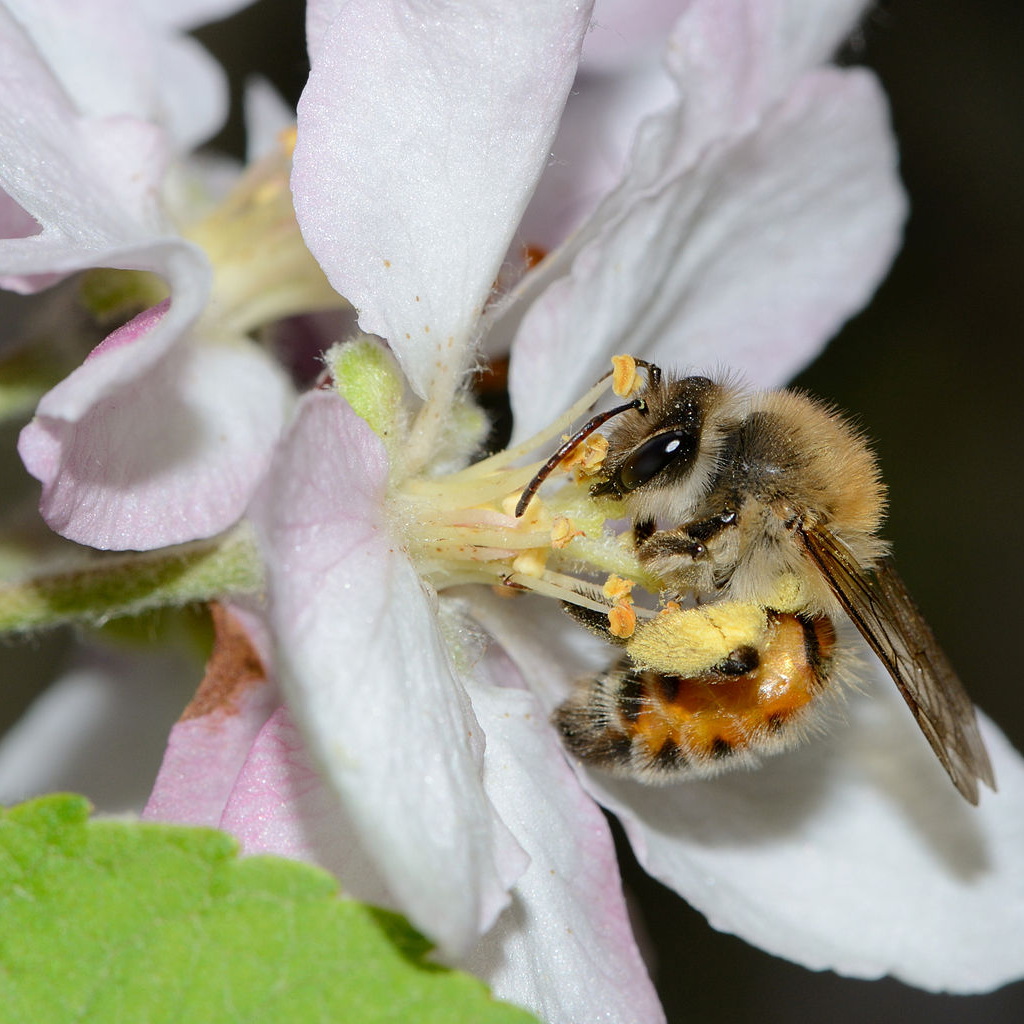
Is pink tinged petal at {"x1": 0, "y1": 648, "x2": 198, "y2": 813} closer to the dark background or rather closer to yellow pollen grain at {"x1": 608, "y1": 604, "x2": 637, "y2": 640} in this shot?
yellow pollen grain at {"x1": 608, "y1": 604, "x2": 637, "y2": 640}

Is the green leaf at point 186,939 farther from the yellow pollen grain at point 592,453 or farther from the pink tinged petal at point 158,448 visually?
the yellow pollen grain at point 592,453

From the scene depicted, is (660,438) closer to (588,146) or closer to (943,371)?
(588,146)

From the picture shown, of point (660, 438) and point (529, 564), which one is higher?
point (660, 438)

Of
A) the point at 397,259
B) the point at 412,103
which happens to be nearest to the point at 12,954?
the point at 397,259

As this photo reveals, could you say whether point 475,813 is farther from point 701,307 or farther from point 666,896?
point 666,896

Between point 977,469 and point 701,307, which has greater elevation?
point 701,307

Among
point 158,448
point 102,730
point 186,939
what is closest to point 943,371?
point 102,730
